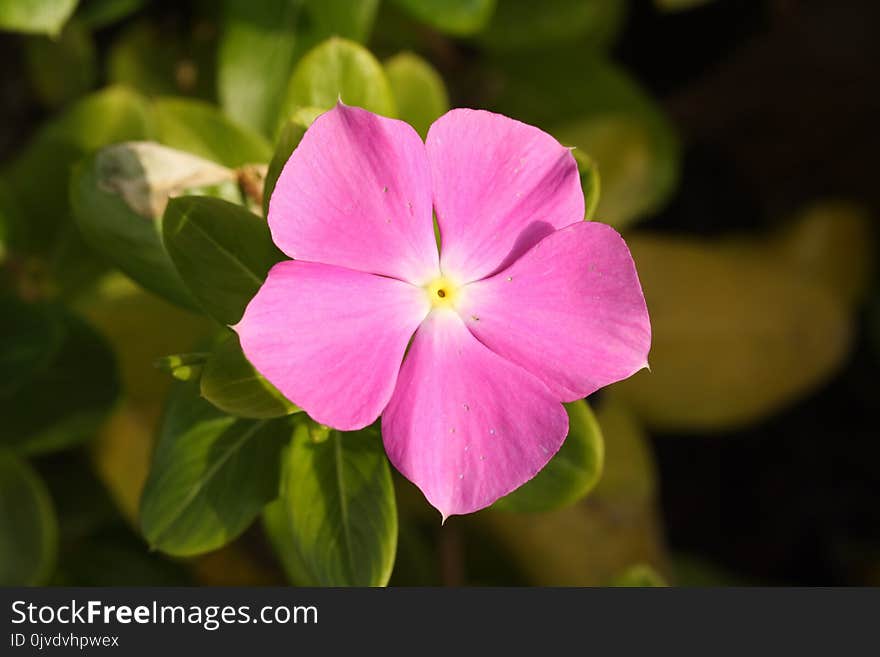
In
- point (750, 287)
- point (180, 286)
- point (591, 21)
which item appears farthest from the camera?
point (750, 287)

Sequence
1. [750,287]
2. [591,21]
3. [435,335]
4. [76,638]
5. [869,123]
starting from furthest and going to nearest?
[869,123]
[750,287]
[591,21]
[76,638]
[435,335]

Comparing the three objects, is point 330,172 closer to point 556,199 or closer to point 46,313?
point 556,199

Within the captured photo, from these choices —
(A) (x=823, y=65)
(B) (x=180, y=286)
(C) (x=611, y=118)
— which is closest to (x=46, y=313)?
(B) (x=180, y=286)

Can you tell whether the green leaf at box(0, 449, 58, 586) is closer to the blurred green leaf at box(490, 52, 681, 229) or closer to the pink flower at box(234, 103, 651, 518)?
the pink flower at box(234, 103, 651, 518)

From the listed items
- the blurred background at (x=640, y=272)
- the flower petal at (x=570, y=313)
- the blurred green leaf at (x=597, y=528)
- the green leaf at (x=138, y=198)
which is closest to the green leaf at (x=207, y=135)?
the blurred background at (x=640, y=272)

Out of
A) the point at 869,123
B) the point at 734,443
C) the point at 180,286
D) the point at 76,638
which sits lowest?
the point at 734,443
